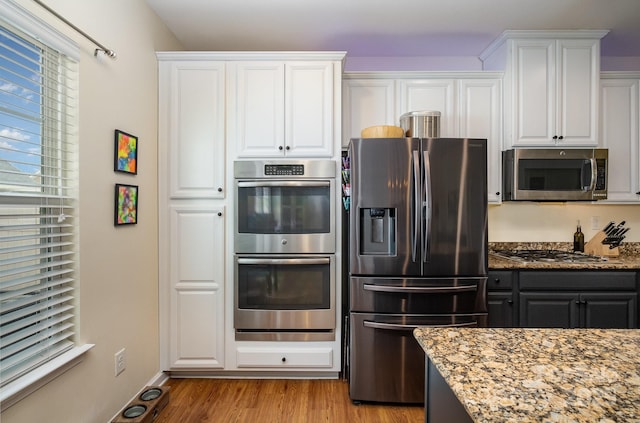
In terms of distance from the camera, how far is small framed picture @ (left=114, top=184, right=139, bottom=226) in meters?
1.82

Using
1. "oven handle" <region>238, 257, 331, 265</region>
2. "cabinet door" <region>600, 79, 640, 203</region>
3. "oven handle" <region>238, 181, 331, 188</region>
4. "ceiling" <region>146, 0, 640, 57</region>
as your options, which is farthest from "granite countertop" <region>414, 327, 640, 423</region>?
"cabinet door" <region>600, 79, 640, 203</region>

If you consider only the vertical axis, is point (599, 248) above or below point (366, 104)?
below

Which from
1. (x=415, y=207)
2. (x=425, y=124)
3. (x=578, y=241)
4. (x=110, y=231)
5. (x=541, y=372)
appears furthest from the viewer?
(x=578, y=241)

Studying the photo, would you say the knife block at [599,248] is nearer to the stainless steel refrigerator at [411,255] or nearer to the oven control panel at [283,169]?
the stainless steel refrigerator at [411,255]

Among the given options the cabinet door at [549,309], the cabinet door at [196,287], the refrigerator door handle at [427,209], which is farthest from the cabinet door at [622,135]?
the cabinet door at [196,287]

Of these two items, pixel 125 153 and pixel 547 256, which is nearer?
pixel 125 153

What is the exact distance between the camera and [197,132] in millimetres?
2279

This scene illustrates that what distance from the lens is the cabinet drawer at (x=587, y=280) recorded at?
2.21m

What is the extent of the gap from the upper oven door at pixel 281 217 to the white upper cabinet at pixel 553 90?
5.18 feet

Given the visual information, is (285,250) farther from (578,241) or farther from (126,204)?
(578,241)

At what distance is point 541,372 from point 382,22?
2378mm

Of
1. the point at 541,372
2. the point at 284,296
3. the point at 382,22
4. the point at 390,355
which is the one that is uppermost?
the point at 382,22

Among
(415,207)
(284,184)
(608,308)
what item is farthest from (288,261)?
(608,308)

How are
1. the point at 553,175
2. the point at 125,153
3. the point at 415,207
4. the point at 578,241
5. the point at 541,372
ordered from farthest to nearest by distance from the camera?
the point at 578,241
the point at 553,175
the point at 415,207
the point at 125,153
the point at 541,372
